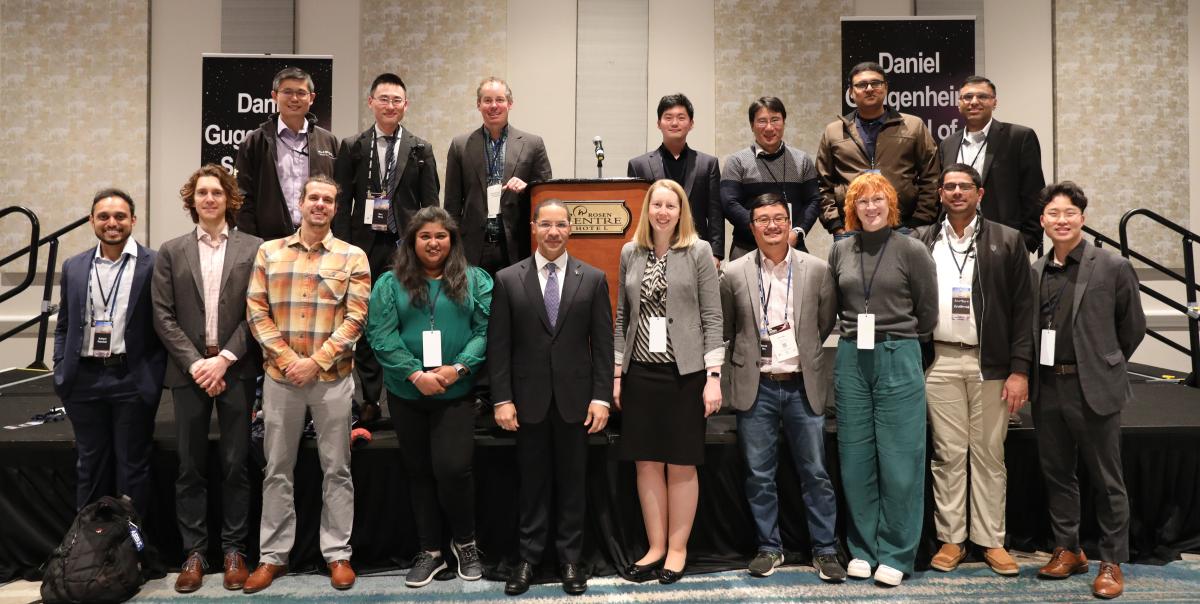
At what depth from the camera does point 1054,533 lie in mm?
3443

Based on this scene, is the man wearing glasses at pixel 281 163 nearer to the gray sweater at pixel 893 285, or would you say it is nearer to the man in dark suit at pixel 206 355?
the man in dark suit at pixel 206 355

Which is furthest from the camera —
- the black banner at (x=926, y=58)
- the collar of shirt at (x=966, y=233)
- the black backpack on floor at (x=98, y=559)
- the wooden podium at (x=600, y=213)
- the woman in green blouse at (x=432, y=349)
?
the black banner at (x=926, y=58)

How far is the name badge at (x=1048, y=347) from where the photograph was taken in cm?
325

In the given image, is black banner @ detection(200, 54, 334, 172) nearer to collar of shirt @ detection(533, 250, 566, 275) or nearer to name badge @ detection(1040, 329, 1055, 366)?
collar of shirt @ detection(533, 250, 566, 275)

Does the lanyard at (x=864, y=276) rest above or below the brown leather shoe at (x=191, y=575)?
above

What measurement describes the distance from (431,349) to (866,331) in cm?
167

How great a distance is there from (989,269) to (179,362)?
3.20 meters

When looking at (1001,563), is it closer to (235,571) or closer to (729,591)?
(729,591)

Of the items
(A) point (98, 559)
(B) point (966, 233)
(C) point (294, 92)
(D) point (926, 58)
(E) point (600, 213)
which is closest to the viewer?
(A) point (98, 559)

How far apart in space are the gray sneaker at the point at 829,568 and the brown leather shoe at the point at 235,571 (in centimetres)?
229

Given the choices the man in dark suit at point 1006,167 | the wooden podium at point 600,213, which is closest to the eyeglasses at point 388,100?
the wooden podium at point 600,213

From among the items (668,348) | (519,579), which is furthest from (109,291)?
(668,348)

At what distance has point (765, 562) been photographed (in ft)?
11.1

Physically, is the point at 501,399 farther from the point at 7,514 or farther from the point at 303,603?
the point at 7,514
